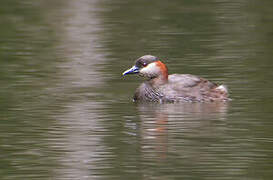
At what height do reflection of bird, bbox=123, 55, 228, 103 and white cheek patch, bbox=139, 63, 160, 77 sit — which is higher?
white cheek patch, bbox=139, 63, 160, 77

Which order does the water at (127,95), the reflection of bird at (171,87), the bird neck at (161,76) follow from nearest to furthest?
1. the water at (127,95)
2. the reflection of bird at (171,87)
3. the bird neck at (161,76)

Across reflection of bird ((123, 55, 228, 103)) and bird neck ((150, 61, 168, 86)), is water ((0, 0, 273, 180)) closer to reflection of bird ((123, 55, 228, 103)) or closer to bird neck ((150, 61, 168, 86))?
reflection of bird ((123, 55, 228, 103))

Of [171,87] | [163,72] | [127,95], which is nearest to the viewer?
[171,87]

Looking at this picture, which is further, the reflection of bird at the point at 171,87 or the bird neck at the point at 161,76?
the bird neck at the point at 161,76

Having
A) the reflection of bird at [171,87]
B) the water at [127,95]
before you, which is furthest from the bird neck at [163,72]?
the water at [127,95]

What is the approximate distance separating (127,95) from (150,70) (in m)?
0.62

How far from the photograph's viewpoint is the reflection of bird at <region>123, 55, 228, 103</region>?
15.0 metres

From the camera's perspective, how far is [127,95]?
1569 cm

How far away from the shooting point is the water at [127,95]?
1059cm

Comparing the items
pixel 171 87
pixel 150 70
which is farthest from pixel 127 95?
pixel 171 87

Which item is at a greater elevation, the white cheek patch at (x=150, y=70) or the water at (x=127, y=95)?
the white cheek patch at (x=150, y=70)

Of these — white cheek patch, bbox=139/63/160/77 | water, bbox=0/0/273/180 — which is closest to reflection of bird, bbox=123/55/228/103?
white cheek patch, bbox=139/63/160/77

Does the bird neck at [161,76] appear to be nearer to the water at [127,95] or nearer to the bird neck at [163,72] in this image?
the bird neck at [163,72]

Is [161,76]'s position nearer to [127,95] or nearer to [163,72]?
[163,72]
